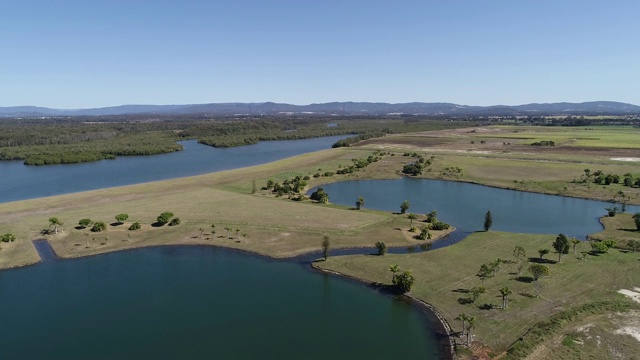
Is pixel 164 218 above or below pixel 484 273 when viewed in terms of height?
above

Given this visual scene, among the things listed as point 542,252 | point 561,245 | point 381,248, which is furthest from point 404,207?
point 561,245

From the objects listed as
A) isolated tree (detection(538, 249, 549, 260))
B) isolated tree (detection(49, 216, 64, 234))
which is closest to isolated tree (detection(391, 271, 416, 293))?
isolated tree (detection(538, 249, 549, 260))

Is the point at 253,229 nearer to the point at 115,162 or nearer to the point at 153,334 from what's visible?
the point at 153,334

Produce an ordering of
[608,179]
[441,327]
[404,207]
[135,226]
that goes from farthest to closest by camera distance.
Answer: [608,179]
[404,207]
[135,226]
[441,327]

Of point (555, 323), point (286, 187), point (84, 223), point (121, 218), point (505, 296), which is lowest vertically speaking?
point (555, 323)

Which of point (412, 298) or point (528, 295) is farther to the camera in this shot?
point (412, 298)

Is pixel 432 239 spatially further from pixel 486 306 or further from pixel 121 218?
pixel 121 218

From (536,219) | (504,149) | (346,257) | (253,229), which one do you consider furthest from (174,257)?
(504,149)

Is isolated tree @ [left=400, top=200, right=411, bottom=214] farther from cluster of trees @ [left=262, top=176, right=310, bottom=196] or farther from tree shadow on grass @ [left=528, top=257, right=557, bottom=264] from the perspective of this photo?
cluster of trees @ [left=262, top=176, right=310, bottom=196]
